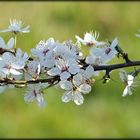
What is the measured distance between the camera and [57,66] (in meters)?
1.43

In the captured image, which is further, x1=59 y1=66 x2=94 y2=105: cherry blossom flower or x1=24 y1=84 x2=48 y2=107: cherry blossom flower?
x1=24 y1=84 x2=48 y2=107: cherry blossom flower

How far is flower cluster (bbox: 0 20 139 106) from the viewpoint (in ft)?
4.71

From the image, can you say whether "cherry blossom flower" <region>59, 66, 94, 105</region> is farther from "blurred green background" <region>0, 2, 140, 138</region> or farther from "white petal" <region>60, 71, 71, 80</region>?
"blurred green background" <region>0, 2, 140, 138</region>

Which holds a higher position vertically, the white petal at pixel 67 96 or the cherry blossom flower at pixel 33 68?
the cherry blossom flower at pixel 33 68

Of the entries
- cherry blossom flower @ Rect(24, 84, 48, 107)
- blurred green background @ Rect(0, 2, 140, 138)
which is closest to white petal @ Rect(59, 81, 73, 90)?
cherry blossom flower @ Rect(24, 84, 48, 107)

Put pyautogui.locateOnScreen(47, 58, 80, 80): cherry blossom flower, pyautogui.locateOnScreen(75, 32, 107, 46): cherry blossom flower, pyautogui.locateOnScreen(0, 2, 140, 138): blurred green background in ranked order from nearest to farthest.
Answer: pyautogui.locateOnScreen(47, 58, 80, 80): cherry blossom flower
pyautogui.locateOnScreen(75, 32, 107, 46): cherry blossom flower
pyautogui.locateOnScreen(0, 2, 140, 138): blurred green background

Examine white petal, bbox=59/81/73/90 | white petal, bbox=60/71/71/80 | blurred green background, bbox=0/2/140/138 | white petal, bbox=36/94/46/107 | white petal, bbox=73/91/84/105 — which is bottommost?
blurred green background, bbox=0/2/140/138

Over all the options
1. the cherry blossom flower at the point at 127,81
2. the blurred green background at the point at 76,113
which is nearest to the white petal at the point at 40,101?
the cherry blossom flower at the point at 127,81

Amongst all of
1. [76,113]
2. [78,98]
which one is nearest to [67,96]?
[78,98]

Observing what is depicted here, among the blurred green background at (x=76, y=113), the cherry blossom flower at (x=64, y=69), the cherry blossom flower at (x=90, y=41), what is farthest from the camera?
the blurred green background at (x=76, y=113)

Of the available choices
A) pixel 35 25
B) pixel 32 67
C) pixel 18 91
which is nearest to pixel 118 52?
pixel 32 67

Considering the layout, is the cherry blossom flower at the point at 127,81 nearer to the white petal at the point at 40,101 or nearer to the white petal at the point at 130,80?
the white petal at the point at 130,80

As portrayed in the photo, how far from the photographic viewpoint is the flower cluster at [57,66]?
1437mm

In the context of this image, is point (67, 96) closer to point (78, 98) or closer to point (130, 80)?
point (78, 98)
